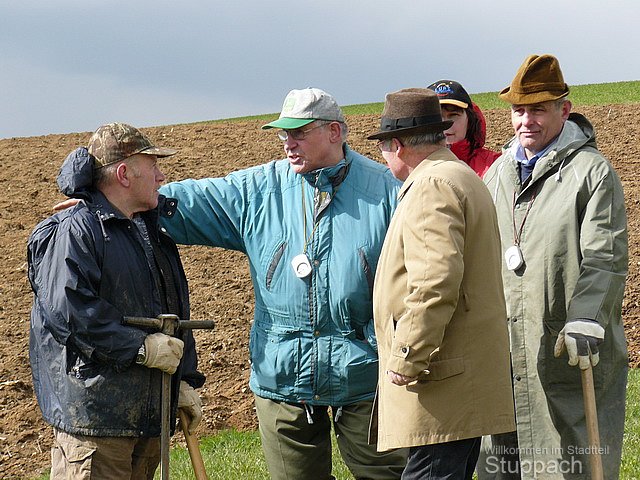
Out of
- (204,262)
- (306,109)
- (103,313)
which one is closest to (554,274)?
(306,109)

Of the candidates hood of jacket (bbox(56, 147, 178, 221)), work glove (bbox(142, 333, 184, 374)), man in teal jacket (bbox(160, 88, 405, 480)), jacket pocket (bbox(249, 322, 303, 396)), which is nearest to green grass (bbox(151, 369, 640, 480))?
man in teal jacket (bbox(160, 88, 405, 480))

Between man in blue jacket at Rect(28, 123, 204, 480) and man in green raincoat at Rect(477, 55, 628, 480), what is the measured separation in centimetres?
171

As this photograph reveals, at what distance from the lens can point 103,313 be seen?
4.48m

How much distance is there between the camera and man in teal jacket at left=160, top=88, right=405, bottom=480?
5082 millimetres

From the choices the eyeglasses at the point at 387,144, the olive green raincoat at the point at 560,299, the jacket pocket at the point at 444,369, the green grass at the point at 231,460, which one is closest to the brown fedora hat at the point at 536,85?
the olive green raincoat at the point at 560,299

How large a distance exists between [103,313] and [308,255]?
1.13 m

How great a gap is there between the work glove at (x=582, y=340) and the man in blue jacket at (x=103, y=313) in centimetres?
177

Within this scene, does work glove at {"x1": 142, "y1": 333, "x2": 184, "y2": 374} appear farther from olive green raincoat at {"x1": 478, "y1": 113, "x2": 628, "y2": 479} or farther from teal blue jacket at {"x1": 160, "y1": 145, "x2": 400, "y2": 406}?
olive green raincoat at {"x1": 478, "y1": 113, "x2": 628, "y2": 479}

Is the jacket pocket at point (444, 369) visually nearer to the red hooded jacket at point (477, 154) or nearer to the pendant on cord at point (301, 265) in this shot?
the pendant on cord at point (301, 265)

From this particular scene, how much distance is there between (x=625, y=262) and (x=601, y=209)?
0.31 m

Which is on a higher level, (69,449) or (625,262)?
(625,262)

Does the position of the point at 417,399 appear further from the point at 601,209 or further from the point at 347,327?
the point at 601,209

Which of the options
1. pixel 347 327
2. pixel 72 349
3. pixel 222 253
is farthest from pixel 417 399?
pixel 222 253

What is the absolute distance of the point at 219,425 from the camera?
28.1ft
